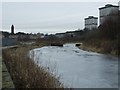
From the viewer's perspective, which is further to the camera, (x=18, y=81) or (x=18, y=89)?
(x=18, y=81)

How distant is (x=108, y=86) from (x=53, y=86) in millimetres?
7612

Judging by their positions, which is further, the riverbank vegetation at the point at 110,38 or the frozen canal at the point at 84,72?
the riverbank vegetation at the point at 110,38

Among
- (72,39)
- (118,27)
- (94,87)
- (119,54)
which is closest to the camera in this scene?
(94,87)

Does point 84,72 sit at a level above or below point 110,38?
below

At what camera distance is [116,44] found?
47.5 m

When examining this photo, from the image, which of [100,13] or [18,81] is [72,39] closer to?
[100,13]

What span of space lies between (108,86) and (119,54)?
29.5 m

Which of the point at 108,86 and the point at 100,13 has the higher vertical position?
the point at 100,13

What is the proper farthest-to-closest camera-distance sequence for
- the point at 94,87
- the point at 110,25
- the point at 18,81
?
the point at 110,25
the point at 94,87
the point at 18,81

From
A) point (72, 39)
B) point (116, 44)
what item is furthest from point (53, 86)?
point (72, 39)

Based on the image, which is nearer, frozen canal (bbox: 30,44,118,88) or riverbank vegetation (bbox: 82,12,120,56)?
frozen canal (bbox: 30,44,118,88)

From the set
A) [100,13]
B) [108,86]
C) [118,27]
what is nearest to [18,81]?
[108,86]

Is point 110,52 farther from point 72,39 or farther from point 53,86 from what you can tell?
point 72,39

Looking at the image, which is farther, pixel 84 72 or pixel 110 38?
pixel 110 38
